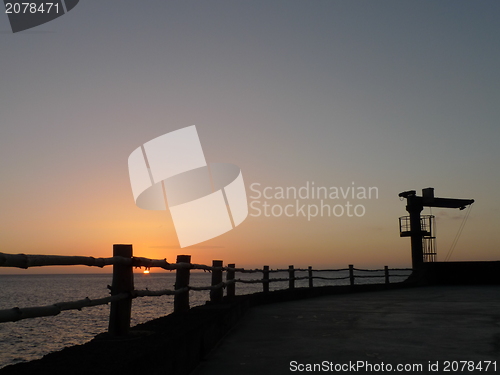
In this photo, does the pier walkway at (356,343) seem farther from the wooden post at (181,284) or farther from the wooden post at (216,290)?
the wooden post at (181,284)

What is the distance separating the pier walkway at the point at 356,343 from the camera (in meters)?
4.67

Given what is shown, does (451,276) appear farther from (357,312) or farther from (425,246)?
(357,312)

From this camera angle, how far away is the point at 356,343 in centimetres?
574

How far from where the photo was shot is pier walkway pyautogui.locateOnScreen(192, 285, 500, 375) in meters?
4.67

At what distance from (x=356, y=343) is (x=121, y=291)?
299cm

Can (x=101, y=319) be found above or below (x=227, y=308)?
below

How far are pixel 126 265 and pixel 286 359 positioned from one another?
1962mm

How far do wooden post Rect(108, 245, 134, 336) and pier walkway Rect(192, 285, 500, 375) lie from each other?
880 mm

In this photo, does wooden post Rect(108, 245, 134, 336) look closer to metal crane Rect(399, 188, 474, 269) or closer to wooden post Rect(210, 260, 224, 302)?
wooden post Rect(210, 260, 224, 302)

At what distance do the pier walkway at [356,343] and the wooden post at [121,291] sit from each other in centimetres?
88

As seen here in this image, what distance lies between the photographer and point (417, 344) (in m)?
5.64

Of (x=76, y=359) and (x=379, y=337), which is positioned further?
(x=379, y=337)

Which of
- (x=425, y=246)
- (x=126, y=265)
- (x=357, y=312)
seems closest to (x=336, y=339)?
(x=126, y=265)

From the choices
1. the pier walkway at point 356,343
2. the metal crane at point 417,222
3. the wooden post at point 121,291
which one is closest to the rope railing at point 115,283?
the wooden post at point 121,291
